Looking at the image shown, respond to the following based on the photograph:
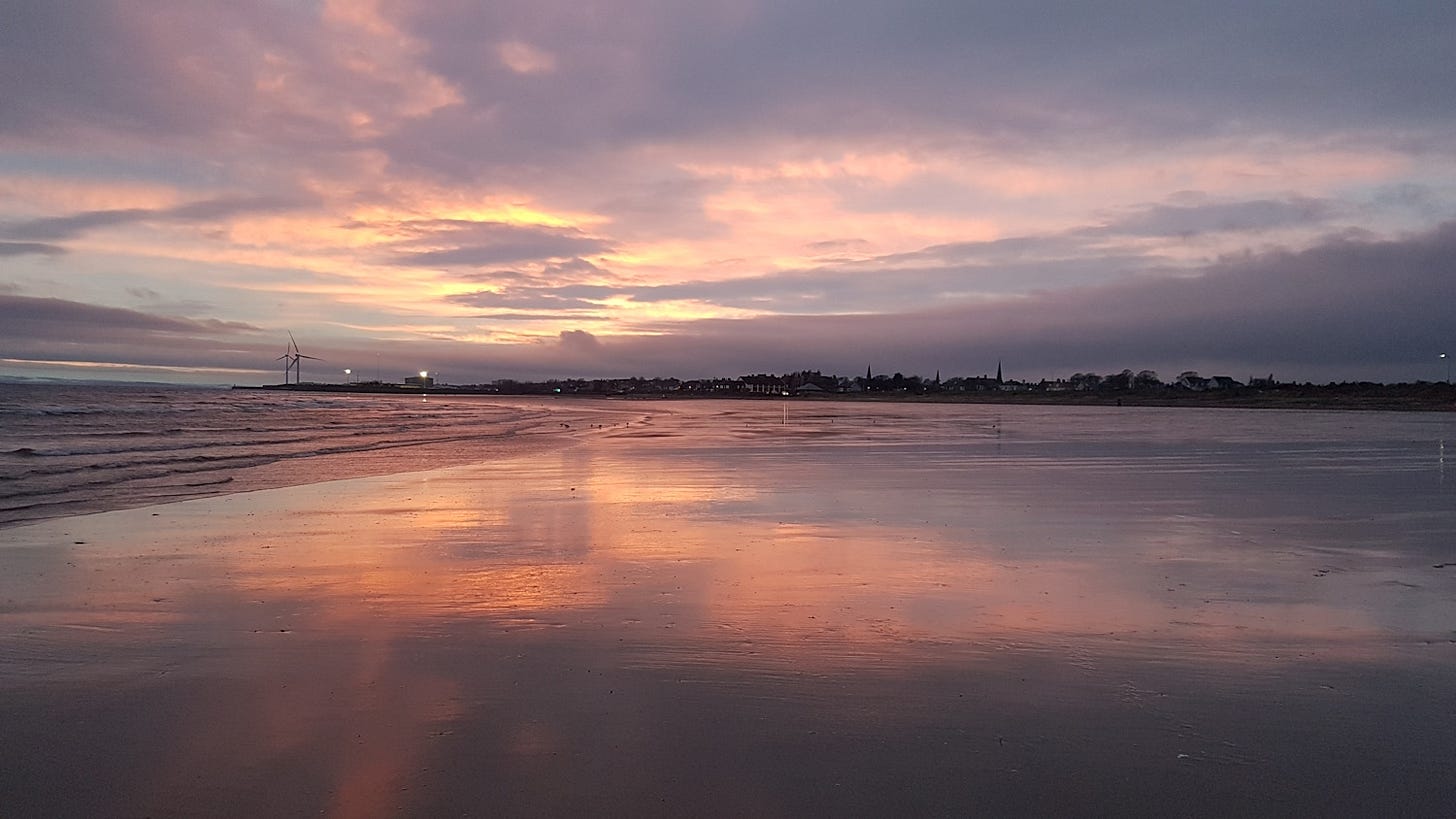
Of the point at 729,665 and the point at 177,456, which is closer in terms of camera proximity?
the point at 729,665

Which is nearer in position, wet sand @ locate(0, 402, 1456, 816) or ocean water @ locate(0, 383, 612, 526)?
wet sand @ locate(0, 402, 1456, 816)

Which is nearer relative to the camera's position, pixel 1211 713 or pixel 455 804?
pixel 455 804

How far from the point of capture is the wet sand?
411 centimetres

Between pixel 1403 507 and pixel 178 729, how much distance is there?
16.7 m

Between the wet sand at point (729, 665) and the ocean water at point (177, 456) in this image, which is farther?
the ocean water at point (177, 456)

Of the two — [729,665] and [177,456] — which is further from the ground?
[729,665]

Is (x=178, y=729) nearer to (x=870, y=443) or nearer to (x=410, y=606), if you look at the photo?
(x=410, y=606)

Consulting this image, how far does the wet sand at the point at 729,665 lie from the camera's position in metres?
4.11

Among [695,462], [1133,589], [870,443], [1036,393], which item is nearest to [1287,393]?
[1036,393]

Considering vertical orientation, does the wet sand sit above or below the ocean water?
above

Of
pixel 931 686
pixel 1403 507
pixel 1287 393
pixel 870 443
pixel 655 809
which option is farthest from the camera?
pixel 1287 393

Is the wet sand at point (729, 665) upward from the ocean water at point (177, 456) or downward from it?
upward

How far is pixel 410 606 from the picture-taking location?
7434mm

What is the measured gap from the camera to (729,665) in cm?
583
